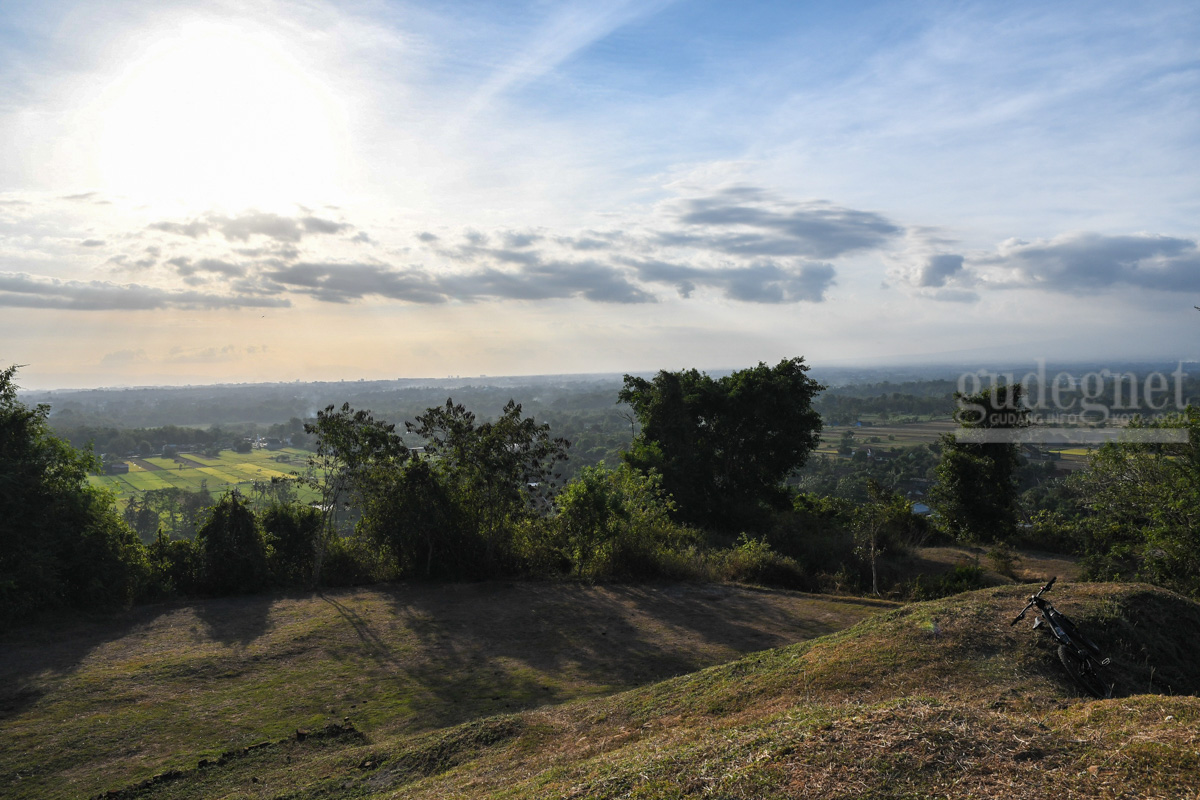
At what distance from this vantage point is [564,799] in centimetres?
391

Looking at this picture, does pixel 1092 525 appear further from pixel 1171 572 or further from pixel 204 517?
pixel 204 517

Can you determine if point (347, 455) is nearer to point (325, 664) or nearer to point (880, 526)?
point (325, 664)

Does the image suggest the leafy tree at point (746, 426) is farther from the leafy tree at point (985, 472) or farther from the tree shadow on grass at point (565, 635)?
the tree shadow on grass at point (565, 635)

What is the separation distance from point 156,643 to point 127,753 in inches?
160

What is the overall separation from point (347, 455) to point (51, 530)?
5025mm

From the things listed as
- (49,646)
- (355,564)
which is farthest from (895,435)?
(49,646)

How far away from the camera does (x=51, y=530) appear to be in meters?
11.4

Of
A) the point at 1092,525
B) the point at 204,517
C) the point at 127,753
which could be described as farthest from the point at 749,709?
the point at 1092,525

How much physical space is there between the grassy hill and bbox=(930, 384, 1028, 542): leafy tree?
1354 centimetres

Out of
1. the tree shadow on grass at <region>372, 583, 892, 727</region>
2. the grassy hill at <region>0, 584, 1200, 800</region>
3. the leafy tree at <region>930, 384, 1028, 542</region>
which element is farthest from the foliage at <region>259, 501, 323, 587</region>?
the leafy tree at <region>930, 384, 1028, 542</region>

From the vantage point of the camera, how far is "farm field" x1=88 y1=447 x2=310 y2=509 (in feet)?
132

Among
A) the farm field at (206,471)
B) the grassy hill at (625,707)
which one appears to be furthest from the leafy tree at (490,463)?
the farm field at (206,471)

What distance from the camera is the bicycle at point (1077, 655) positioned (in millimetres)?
5121

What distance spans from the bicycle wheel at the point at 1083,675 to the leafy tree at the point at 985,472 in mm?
18562
